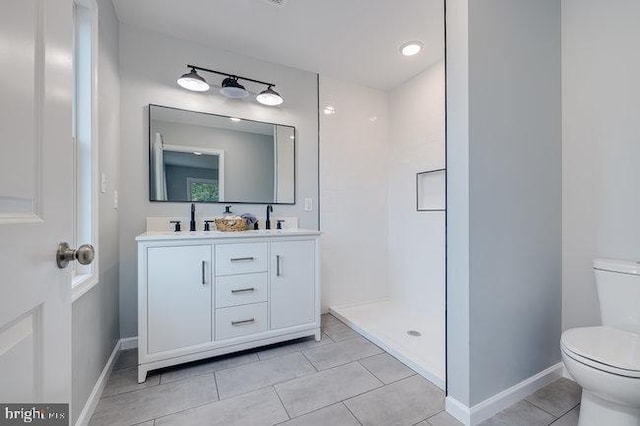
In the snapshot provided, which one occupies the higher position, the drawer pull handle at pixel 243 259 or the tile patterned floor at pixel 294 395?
the drawer pull handle at pixel 243 259

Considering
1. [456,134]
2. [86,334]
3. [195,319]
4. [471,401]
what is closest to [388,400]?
[471,401]

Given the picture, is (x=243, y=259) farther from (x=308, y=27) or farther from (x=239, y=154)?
(x=308, y=27)

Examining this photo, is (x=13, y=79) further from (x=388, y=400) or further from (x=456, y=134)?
(x=388, y=400)

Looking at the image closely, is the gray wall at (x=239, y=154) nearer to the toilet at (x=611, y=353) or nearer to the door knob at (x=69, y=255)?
the door knob at (x=69, y=255)

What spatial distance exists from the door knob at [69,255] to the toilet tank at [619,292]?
228cm

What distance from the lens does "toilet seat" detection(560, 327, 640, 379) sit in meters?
1.06

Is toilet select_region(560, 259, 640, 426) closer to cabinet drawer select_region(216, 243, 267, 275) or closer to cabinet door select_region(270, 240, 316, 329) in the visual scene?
cabinet door select_region(270, 240, 316, 329)

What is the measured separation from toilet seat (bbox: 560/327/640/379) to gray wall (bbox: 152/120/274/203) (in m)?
2.24

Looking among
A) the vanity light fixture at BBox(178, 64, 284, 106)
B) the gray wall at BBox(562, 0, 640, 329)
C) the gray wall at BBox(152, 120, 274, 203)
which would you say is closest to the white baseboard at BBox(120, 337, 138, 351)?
the gray wall at BBox(152, 120, 274, 203)

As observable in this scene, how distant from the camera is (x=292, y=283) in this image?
2.10m

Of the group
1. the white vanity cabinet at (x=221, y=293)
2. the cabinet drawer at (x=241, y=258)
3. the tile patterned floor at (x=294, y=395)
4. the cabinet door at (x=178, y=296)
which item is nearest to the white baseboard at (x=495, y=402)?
the tile patterned floor at (x=294, y=395)

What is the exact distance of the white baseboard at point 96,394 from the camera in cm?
128

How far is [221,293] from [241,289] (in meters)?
0.14

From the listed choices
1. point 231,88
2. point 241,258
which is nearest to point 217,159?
point 231,88
